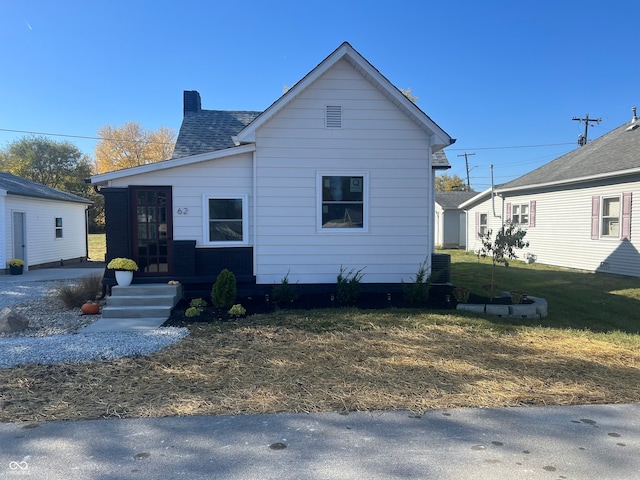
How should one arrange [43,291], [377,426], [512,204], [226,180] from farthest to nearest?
1. [512,204]
2. [43,291]
3. [226,180]
4. [377,426]

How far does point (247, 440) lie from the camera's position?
352 centimetres

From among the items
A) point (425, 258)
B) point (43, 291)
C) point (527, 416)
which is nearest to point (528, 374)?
point (527, 416)

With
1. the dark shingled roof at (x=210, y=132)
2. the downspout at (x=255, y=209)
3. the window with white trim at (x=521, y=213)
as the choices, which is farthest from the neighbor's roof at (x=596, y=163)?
the downspout at (x=255, y=209)

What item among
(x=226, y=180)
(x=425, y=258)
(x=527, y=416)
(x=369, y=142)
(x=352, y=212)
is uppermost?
(x=369, y=142)

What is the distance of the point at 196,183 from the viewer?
9383mm

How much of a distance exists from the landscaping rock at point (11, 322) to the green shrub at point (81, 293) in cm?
173

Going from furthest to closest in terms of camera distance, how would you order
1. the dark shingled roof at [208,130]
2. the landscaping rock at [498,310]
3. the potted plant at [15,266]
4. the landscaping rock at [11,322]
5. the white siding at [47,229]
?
the white siding at [47,229] < the potted plant at [15,266] < the dark shingled roof at [208,130] < the landscaping rock at [498,310] < the landscaping rock at [11,322]

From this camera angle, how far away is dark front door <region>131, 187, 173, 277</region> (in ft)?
31.0

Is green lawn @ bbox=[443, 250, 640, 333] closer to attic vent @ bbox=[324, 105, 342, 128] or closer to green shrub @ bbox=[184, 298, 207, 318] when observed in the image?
attic vent @ bbox=[324, 105, 342, 128]

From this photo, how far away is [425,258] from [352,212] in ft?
6.43

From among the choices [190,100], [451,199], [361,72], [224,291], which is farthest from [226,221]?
[451,199]

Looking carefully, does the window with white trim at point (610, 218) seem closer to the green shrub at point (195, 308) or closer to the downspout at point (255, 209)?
the downspout at point (255, 209)

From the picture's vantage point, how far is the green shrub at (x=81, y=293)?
9.21 metres

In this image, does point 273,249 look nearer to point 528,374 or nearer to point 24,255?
point 528,374
